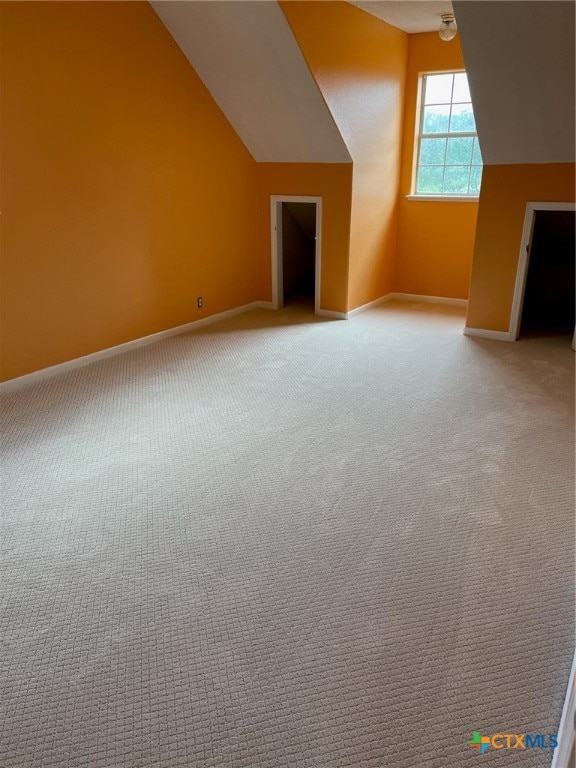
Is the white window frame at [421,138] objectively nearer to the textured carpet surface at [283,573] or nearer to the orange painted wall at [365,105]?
the orange painted wall at [365,105]

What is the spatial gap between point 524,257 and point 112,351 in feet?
11.6

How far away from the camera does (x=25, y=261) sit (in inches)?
134

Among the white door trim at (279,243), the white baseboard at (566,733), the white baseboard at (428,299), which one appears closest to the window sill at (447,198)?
the white baseboard at (428,299)

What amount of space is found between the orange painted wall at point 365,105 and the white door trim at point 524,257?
1.55 meters

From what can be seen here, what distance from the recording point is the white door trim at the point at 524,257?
412cm

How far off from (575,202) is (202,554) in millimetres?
3883

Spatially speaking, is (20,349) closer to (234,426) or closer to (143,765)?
(234,426)

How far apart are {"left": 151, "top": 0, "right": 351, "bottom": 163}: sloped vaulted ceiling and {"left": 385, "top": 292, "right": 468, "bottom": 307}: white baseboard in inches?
78.0

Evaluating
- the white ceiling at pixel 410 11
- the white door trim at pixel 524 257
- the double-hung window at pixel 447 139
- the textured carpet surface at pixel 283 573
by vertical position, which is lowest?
the textured carpet surface at pixel 283 573

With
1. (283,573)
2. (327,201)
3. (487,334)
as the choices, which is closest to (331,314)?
(327,201)

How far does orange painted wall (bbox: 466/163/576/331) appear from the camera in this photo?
4.09 metres

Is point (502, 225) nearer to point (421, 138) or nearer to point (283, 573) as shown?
point (421, 138)

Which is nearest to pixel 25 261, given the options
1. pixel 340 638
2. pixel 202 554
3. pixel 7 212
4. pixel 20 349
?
pixel 7 212

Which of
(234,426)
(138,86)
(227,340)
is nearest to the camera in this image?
(234,426)
